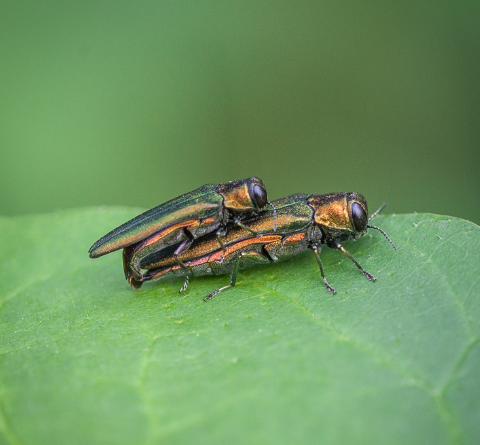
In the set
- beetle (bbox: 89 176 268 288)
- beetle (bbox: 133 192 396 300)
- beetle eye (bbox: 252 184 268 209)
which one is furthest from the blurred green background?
beetle eye (bbox: 252 184 268 209)

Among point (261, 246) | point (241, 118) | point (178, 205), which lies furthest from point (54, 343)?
point (241, 118)

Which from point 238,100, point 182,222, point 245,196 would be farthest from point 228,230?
point 238,100

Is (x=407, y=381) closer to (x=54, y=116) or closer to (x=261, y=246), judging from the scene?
(x=261, y=246)

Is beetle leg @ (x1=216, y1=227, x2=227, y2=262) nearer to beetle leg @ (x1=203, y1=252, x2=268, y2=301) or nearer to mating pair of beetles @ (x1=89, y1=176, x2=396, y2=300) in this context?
mating pair of beetles @ (x1=89, y1=176, x2=396, y2=300)

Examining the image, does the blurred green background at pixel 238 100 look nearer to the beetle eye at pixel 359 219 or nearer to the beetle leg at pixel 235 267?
the beetle eye at pixel 359 219

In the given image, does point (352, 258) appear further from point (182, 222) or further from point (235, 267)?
point (182, 222)
